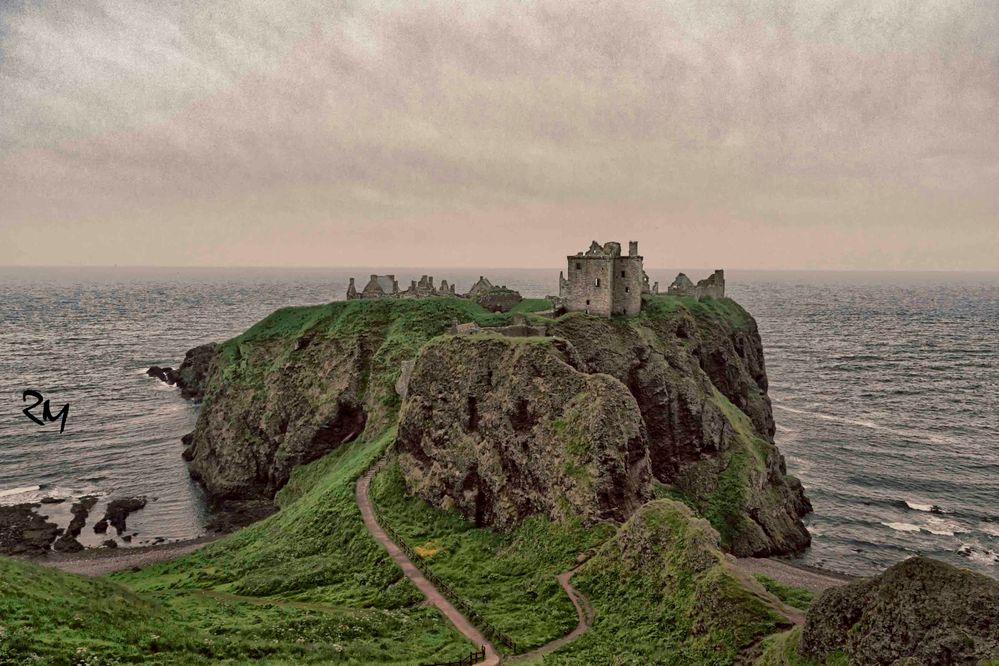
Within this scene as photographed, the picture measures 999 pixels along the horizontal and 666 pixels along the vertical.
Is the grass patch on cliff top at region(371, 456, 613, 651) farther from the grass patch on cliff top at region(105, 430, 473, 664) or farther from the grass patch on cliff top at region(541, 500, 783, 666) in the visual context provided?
the grass patch on cliff top at region(105, 430, 473, 664)

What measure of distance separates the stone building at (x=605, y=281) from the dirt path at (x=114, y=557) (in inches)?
1977

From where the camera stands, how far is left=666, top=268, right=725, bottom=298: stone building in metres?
110

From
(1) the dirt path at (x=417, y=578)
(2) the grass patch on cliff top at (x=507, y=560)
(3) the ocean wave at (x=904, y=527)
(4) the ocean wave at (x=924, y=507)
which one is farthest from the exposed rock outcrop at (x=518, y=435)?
(4) the ocean wave at (x=924, y=507)

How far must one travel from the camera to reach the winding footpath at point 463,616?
34.6 m

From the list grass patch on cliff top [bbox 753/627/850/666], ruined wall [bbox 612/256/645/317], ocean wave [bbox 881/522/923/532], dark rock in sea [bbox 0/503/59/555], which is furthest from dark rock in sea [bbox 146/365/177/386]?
grass patch on cliff top [bbox 753/627/850/666]

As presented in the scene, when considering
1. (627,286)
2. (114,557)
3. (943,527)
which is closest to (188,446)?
(114,557)

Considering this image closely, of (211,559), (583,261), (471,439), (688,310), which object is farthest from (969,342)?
(211,559)

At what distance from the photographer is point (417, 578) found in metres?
45.7

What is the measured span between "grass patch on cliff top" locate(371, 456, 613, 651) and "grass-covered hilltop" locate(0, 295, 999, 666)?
0.64ft

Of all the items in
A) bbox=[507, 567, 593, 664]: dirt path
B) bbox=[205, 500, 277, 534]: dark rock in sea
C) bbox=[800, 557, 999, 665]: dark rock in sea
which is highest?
bbox=[800, 557, 999, 665]: dark rock in sea

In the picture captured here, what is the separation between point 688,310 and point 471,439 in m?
47.3

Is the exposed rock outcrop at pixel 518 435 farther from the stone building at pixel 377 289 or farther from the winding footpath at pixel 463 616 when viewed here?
the stone building at pixel 377 289

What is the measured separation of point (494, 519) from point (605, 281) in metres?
36.8

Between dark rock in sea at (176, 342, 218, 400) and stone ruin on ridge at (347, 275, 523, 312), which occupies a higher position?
stone ruin on ridge at (347, 275, 523, 312)
